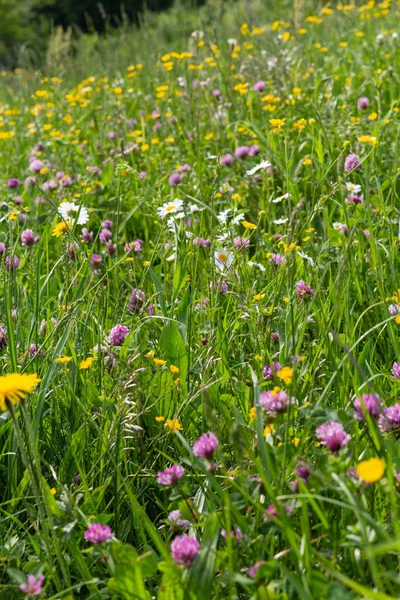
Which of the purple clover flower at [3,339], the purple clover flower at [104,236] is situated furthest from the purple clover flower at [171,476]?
the purple clover flower at [104,236]

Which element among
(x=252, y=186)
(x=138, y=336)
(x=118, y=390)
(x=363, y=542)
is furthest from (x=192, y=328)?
(x=252, y=186)

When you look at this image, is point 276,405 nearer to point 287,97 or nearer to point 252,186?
point 252,186

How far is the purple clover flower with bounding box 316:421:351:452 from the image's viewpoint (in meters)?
1.13

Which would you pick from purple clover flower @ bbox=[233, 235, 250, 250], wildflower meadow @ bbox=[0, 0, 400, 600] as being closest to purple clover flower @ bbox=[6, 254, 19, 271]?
wildflower meadow @ bbox=[0, 0, 400, 600]

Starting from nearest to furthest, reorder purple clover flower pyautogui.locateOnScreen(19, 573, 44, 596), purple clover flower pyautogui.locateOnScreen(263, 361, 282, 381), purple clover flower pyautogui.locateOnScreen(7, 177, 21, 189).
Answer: purple clover flower pyautogui.locateOnScreen(19, 573, 44, 596) < purple clover flower pyautogui.locateOnScreen(263, 361, 282, 381) < purple clover flower pyautogui.locateOnScreen(7, 177, 21, 189)

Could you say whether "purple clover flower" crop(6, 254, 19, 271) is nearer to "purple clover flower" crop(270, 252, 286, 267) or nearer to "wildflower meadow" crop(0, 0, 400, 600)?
"wildflower meadow" crop(0, 0, 400, 600)

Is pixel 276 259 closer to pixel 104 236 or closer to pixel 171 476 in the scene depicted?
pixel 104 236

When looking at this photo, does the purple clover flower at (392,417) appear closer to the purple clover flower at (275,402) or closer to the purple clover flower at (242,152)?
the purple clover flower at (275,402)

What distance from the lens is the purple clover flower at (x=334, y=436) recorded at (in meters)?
1.13

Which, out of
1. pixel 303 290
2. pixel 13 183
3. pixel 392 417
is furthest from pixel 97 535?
pixel 13 183

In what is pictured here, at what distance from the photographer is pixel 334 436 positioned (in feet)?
3.71

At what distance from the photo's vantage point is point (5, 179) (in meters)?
3.54

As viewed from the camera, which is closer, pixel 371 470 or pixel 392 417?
pixel 371 470

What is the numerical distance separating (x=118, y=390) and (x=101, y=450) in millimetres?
143
